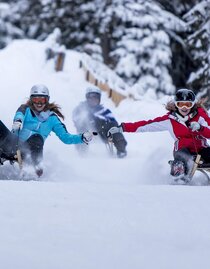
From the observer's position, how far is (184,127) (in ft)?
29.3

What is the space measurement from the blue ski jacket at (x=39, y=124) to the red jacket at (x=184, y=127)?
852 mm

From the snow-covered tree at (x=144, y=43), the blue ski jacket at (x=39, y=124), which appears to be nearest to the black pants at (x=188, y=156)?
the blue ski jacket at (x=39, y=124)

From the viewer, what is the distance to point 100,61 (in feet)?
92.5

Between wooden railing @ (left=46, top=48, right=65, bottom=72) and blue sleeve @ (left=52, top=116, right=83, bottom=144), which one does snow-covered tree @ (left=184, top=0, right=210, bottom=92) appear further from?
blue sleeve @ (left=52, top=116, right=83, bottom=144)

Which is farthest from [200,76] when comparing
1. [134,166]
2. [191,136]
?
[191,136]

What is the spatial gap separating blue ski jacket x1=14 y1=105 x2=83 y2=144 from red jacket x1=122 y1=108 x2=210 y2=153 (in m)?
0.85

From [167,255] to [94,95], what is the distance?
→ 8.29 m

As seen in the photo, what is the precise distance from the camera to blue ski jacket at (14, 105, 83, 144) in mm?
8914

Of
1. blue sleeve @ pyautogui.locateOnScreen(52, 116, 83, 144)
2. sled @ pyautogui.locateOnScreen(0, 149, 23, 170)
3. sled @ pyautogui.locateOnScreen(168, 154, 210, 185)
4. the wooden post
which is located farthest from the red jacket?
the wooden post

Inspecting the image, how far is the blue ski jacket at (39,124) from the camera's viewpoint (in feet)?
29.2

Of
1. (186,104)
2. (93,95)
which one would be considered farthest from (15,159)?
(93,95)

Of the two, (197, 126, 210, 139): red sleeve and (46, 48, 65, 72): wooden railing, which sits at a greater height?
(197, 126, 210, 139): red sleeve

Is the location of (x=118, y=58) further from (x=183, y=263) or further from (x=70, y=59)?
(x=183, y=263)

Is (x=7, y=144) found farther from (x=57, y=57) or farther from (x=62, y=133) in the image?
(x=57, y=57)
